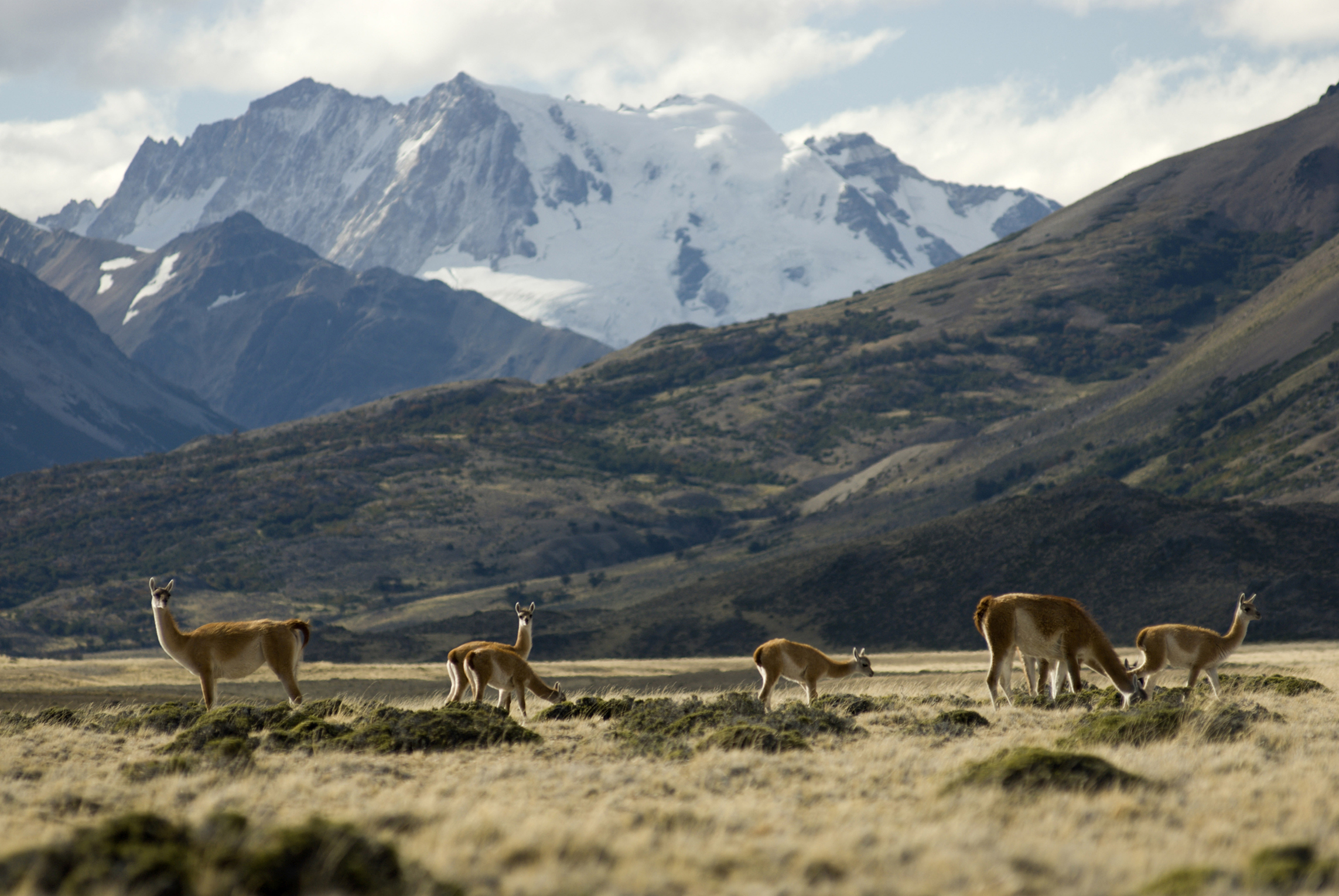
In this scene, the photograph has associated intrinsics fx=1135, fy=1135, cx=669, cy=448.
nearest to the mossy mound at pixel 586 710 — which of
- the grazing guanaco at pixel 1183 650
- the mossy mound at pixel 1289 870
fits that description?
the grazing guanaco at pixel 1183 650

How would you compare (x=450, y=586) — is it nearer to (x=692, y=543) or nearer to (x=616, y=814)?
(x=692, y=543)

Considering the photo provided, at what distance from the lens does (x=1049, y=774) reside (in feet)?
38.0

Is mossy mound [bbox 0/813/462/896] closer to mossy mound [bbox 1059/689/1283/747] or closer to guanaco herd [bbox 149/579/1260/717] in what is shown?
guanaco herd [bbox 149/579/1260/717]

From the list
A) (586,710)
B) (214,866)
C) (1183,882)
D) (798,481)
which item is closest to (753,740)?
(586,710)

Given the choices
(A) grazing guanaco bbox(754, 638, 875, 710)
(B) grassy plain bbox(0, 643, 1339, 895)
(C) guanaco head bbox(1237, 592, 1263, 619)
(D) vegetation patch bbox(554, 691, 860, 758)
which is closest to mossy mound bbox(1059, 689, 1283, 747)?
(B) grassy plain bbox(0, 643, 1339, 895)

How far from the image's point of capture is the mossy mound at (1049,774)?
11367mm

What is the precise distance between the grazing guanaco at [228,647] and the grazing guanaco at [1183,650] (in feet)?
47.0

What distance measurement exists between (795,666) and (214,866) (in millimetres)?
15588

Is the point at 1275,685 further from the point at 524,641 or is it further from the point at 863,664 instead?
the point at 524,641

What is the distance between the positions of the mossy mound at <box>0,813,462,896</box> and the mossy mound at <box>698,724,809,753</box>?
7.38 metres

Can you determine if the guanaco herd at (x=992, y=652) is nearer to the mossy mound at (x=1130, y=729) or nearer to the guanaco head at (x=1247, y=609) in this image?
the guanaco head at (x=1247, y=609)

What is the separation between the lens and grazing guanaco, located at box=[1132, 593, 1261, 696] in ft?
65.8

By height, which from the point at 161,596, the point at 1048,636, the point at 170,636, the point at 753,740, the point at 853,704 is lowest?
the point at 853,704

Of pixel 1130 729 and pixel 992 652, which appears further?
pixel 992 652
